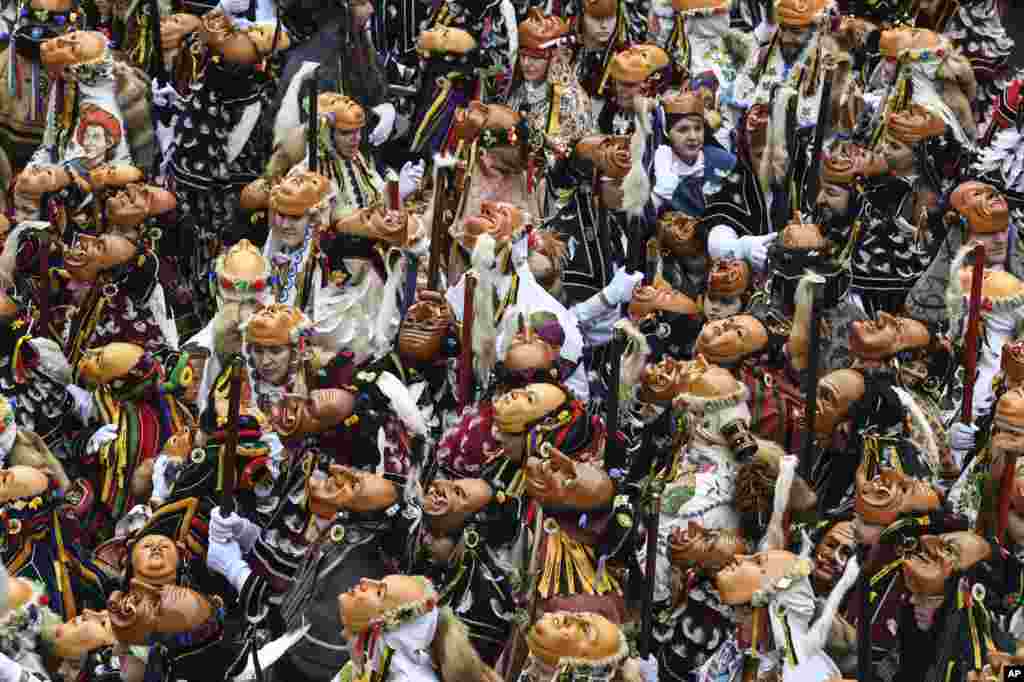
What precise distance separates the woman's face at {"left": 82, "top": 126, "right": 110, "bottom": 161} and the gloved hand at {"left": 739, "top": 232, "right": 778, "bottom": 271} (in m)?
5.74

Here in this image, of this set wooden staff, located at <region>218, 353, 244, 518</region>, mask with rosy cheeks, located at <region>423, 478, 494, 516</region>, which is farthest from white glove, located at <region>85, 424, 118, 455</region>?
mask with rosy cheeks, located at <region>423, 478, 494, 516</region>

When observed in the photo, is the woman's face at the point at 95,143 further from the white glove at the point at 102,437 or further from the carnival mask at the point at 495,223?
the carnival mask at the point at 495,223

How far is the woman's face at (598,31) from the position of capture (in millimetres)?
26281

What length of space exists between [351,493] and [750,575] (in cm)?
246

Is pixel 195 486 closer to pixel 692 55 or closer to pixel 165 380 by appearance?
pixel 165 380

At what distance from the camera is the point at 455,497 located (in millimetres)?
19016

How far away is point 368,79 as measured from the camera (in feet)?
87.6

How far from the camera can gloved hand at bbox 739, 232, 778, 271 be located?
74.9 ft

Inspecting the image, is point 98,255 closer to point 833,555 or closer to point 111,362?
point 111,362

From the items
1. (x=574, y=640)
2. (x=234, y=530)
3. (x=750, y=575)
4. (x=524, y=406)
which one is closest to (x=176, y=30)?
(x=234, y=530)

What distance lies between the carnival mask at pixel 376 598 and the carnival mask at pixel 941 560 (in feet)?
8.88

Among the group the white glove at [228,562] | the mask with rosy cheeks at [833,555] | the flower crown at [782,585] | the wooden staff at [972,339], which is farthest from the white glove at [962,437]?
the white glove at [228,562]

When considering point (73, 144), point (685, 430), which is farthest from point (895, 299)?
point (73, 144)

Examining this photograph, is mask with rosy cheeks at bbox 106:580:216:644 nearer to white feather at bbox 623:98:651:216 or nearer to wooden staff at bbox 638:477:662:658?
wooden staff at bbox 638:477:662:658
